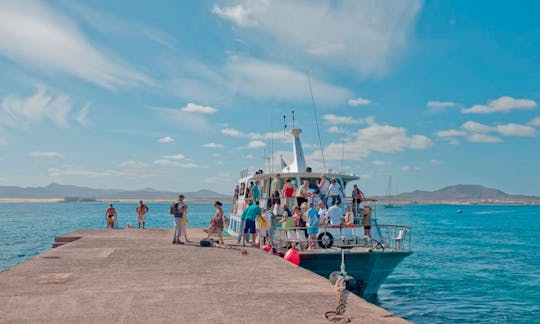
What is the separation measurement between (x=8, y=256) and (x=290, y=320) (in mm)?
29458

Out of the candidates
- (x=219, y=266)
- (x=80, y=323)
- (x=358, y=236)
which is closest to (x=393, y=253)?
(x=358, y=236)

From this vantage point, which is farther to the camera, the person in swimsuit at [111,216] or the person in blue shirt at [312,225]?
the person in swimsuit at [111,216]

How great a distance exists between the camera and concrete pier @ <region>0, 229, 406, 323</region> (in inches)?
266

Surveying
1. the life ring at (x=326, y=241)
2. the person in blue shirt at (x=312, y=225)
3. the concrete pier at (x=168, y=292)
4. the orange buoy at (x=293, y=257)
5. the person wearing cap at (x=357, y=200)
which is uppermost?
the person wearing cap at (x=357, y=200)

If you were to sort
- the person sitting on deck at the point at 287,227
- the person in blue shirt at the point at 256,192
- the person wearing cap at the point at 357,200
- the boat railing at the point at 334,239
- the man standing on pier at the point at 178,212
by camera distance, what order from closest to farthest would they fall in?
1. the boat railing at the point at 334,239
2. the person sitting on deck at the point at 287,227
3. the man standing on pier at the point at 178,212
4. the person wearing cap at the point at 357,200
5. the person in blue shirt at the point at 256,192

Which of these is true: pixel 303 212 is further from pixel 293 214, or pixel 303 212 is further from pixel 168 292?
pixel 168 292

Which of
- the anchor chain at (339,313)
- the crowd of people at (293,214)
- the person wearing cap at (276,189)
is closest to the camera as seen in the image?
the anchor chain at (339,313)

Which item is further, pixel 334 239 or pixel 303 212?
pixel 303 212

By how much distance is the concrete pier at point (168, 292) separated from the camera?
266 inches

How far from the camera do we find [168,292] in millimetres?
8383

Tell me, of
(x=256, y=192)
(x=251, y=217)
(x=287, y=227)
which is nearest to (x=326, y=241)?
(x=287, y=227)

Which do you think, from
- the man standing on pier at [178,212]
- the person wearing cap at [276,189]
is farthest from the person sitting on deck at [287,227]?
the man standing on pier at [178,212]

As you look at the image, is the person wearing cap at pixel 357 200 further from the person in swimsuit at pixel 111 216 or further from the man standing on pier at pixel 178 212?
the person in swimsuit at pixel 111 216

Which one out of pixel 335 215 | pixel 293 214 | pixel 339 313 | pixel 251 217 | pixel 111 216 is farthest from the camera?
pixel 111 216
